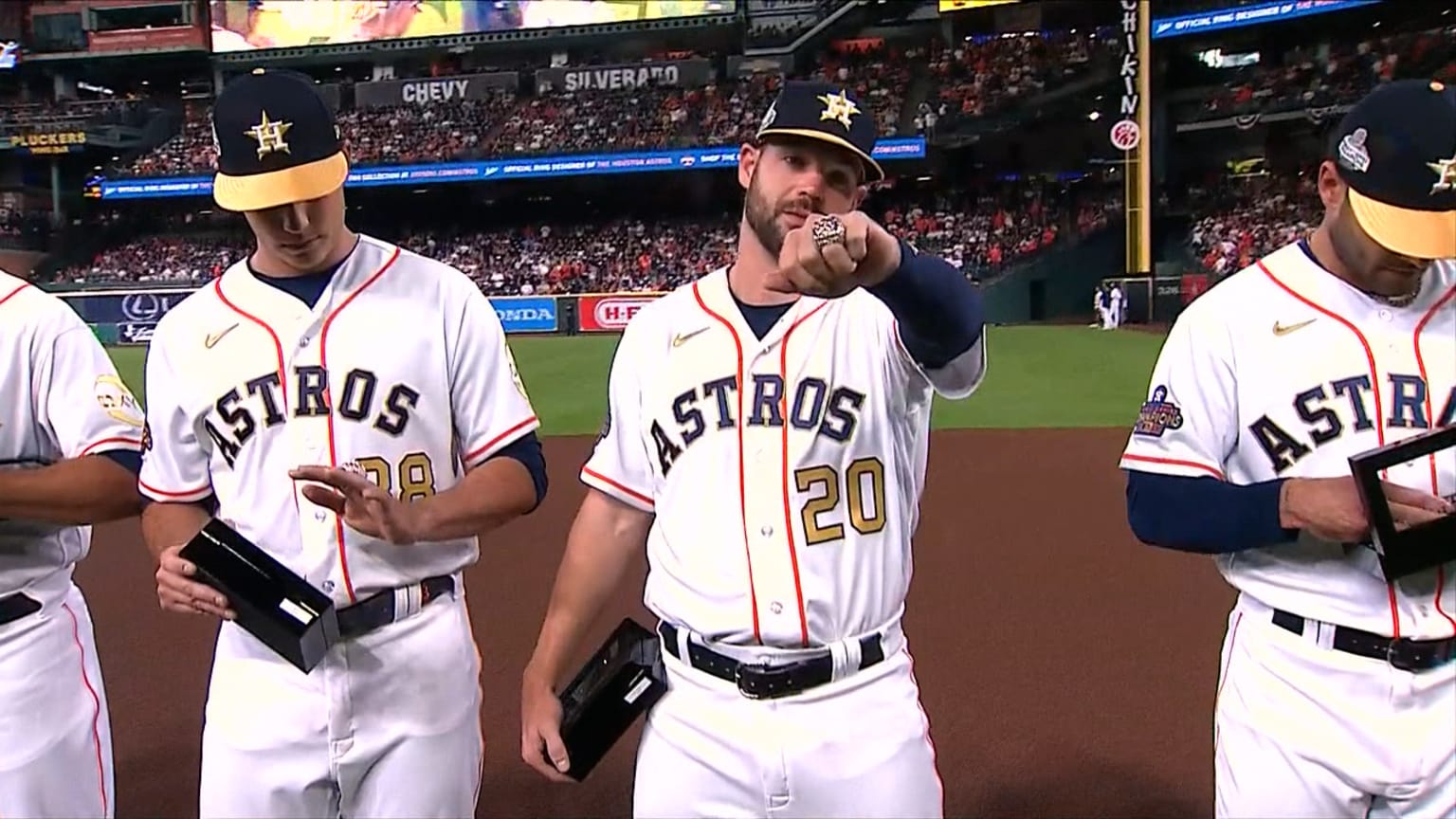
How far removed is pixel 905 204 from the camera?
3194cm

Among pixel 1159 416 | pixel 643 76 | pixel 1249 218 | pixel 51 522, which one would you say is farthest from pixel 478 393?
pixel 643 76

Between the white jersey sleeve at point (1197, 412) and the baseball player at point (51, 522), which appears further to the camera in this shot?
the baseball player at point (51, 522)

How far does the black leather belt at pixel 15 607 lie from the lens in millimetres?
2498

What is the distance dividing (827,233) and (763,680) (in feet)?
3.03

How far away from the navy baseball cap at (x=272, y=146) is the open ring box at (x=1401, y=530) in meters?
1.94

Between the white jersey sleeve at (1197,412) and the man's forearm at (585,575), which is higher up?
the white jersey sleeve at (1197,412)

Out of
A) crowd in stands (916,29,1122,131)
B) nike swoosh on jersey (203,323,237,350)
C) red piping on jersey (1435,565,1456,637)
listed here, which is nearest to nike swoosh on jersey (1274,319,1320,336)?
red piping on jersey (1435,565,1456,637)

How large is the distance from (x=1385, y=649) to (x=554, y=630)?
→ 163cm

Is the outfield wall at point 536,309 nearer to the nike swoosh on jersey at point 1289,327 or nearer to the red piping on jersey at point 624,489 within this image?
the red piping on jersey at point 624,489

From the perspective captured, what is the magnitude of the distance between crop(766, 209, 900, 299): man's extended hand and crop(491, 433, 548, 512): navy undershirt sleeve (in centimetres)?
93

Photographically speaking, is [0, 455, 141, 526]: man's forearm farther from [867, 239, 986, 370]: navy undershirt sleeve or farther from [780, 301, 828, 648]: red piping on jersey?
[867, 239, 986, 370]: navy undershirt sleeve

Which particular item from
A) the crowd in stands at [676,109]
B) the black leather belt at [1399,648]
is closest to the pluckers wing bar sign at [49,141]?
the crowd in stands at [676,109]

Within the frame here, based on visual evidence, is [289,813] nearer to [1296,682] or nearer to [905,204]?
[1296,682]

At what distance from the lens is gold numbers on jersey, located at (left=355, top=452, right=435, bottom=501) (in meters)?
2.37
